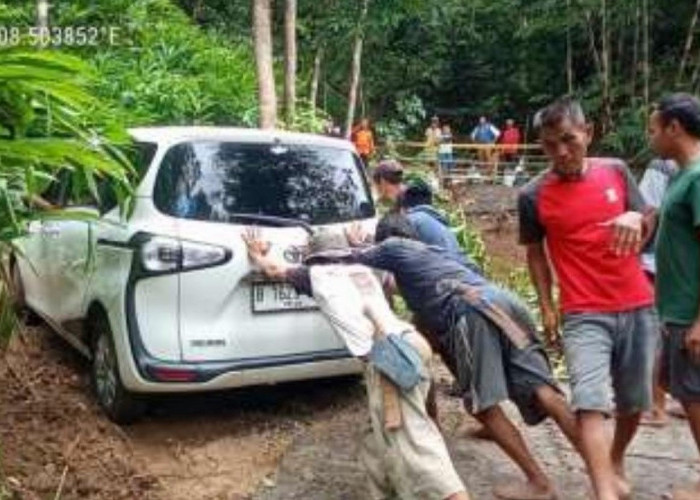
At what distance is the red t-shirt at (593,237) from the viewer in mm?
4633

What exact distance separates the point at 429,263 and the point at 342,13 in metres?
14.8

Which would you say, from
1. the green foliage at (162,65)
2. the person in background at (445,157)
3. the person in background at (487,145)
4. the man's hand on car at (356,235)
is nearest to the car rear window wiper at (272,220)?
the man's hand on car at (356,235)

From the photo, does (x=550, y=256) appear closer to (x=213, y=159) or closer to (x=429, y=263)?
(x=429, y=263)

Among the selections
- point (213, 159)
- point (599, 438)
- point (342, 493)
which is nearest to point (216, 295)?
point (213, 159)

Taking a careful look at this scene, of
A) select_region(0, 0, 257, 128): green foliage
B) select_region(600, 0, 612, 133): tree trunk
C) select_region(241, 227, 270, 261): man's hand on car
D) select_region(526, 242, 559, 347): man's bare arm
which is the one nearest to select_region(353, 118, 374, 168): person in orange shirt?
select_region(0, 0, 257, 128): green foliage

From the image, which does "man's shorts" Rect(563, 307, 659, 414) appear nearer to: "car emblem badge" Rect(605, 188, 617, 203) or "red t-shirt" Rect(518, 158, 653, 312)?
"red t-shirt" Rect(518, 158, 653, 312)

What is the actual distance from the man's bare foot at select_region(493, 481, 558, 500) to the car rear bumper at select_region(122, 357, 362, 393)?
104cm

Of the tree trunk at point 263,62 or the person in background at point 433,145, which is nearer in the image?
the tree trunk at point 263,62

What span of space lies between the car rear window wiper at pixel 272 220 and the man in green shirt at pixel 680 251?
6.44 ft

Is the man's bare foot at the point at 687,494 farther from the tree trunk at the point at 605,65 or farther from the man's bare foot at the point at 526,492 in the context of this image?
the tree trunk at the point at 605,65

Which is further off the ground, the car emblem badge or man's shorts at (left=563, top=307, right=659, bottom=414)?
the car emblem badge

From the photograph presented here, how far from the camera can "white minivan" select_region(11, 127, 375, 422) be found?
5480 mm

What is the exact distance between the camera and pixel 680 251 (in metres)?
4.46

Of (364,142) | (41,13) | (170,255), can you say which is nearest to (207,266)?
(170,255)
